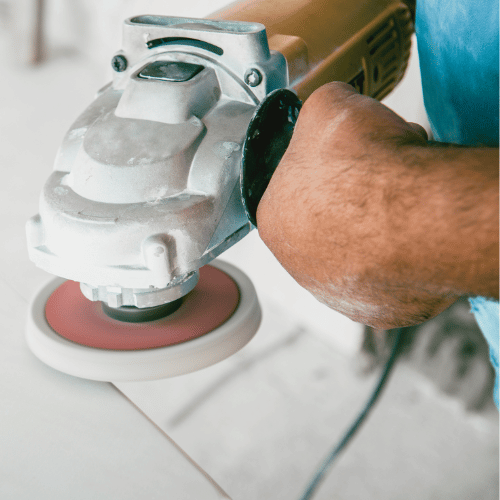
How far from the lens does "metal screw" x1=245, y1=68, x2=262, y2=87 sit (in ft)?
1.80

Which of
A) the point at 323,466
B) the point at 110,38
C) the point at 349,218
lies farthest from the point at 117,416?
the point at 110,38

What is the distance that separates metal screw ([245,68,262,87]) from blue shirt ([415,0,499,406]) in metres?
0.16

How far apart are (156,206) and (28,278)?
64 centimetres

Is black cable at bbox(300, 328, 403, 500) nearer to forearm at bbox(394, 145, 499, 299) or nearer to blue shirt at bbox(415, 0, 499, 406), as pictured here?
blue shirt at bbox(415, 0, 499, 406)

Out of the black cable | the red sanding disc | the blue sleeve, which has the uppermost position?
the blue sleeve

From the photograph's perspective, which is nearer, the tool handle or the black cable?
the tool handle

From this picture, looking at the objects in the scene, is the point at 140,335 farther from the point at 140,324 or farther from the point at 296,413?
the point at 296,413

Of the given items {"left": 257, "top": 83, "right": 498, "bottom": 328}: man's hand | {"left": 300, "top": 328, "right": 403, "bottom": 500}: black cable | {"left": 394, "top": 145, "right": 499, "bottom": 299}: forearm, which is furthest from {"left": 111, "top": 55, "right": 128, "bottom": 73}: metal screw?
{"left": 300, "top": 328, "right": 403, "bottom": 500}: black cable

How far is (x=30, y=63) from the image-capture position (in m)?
1.61

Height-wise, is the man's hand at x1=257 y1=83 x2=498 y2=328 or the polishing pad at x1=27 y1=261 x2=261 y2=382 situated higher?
the man's hand at x1=257 y1=83 x2=498 y2=328

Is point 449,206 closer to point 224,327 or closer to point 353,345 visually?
point 224,327

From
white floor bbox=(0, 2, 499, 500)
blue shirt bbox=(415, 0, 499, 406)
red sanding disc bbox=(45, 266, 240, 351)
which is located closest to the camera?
blue shirt bbox=(415, 0, 499, 406)

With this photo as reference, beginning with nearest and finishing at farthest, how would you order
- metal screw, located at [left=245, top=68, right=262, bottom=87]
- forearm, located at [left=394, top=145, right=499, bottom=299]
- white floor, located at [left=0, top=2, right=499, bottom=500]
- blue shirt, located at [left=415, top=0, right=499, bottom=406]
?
1. forearm, located at [left=394, top=145, right=499, bottom=299]
2. blue shirt, located at [left=415, top=0, right=499, bottom=406]
3. metal screw, located at [left=245, top=68, right=262, bottom=87]
4. white floor, located at [left=0, top=2, right=499, bottom=500]

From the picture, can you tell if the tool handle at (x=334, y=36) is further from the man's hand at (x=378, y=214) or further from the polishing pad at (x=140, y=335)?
the polishing pad at (x=140, y=335)
